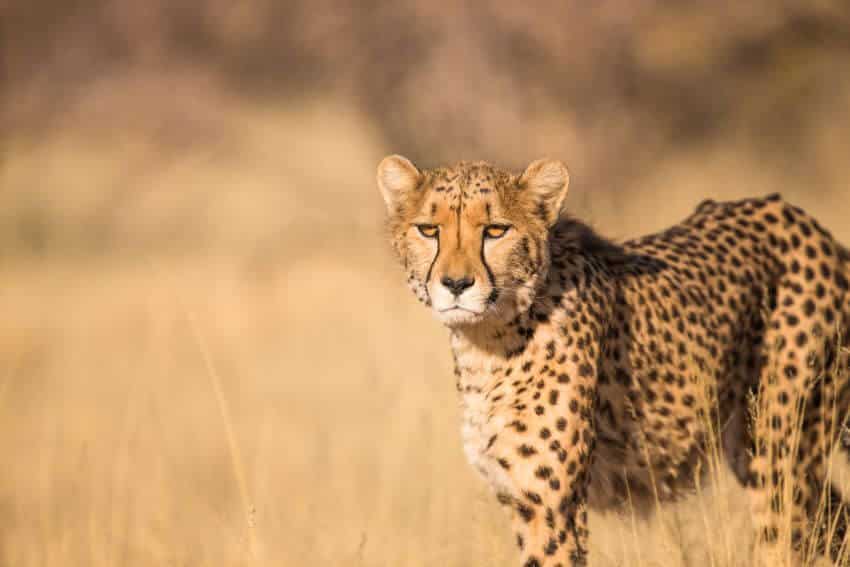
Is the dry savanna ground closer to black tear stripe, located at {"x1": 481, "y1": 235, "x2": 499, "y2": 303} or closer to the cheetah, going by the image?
the cheetah

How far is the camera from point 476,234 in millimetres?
3232

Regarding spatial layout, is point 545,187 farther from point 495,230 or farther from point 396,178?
point 396,178

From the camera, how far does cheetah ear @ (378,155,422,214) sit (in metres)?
3.48

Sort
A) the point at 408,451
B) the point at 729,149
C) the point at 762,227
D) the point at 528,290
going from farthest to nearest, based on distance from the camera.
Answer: the point at 729,149 → the point at 408,451 → the point at 762,227 → the point at 528,290

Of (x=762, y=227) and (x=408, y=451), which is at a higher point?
(x=762, y=227)

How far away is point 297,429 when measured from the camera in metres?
6.72

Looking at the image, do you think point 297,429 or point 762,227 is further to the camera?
point 297,429

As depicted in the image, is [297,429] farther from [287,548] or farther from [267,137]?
[267,137]

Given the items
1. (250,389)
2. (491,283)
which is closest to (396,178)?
(491,283)

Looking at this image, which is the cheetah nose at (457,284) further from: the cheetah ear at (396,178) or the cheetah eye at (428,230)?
the cheetah ear at (396,178)

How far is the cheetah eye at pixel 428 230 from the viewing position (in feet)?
10.8

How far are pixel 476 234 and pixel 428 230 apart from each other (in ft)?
0.46

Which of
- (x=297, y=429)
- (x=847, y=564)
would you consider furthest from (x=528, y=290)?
(x=297, y=429)

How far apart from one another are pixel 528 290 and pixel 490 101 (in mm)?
11223
